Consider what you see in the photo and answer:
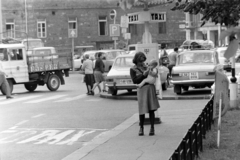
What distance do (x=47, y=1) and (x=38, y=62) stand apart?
121 feet

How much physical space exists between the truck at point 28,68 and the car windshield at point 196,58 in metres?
7.72

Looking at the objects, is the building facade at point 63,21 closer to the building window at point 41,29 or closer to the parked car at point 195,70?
the building window at point 41,29

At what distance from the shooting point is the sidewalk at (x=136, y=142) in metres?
9.41

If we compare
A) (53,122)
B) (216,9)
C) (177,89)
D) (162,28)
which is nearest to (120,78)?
(177,89)

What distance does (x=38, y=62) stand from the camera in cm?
2823

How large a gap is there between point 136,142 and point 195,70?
11.0 m

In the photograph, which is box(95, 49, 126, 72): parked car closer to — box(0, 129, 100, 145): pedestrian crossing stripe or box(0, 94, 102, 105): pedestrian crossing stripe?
box(0, 94, 102, 105): pedestrian crossing stripe

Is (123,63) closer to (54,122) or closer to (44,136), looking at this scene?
(54,122)

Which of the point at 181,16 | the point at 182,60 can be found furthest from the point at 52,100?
the point at 181,16

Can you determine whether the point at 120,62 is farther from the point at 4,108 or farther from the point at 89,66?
the point at 4,108

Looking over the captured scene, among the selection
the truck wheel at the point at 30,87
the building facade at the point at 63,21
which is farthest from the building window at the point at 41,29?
the truck wheel at the point at 30,87

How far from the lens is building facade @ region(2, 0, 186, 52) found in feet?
206

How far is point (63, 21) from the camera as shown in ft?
212

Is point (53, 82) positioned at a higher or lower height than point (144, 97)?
lower
